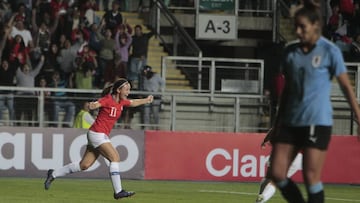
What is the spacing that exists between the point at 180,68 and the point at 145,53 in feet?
3.61

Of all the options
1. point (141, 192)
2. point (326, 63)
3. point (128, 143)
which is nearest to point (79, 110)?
point (128, 143)

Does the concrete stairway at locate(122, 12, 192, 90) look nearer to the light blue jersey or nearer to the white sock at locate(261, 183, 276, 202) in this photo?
the white sock at locate(261, 183, 276, 202)

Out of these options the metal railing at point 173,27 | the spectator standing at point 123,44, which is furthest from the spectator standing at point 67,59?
the metal railing at point 173,27

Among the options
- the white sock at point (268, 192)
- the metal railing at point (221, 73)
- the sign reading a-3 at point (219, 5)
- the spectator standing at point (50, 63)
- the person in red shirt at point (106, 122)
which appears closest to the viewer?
the white sock at point (268, 192)

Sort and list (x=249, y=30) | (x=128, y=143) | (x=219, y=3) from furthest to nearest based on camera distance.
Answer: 1. (x=249, y=30)
2. (x=219, y=3)
3. (x=128, y=143)

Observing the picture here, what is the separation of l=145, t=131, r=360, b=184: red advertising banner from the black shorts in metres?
14.6

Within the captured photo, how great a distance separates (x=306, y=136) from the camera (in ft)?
36.1

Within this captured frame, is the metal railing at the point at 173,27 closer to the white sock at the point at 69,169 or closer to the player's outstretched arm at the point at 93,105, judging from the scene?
the white sock at the point at 69,169

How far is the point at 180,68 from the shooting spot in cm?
2928

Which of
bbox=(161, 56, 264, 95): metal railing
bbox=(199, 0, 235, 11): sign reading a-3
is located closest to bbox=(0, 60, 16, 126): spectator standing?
bbox=(161, 56, 264, 95): metal railing

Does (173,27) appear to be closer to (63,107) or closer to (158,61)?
(158,61)

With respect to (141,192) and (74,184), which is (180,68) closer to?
(74,184)

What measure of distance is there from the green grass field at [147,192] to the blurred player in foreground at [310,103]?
270 inches

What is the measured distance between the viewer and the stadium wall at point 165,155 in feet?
82.6
